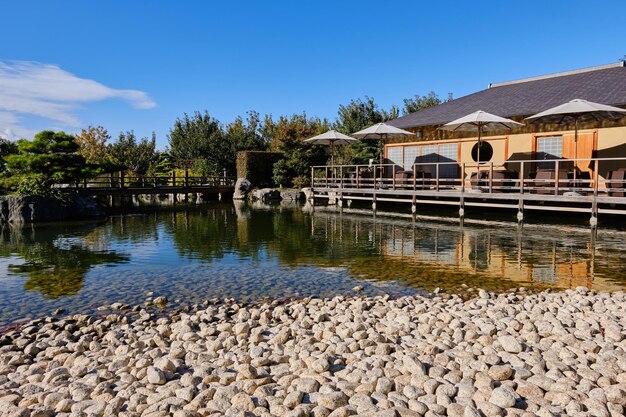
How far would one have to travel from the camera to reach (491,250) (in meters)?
11.1

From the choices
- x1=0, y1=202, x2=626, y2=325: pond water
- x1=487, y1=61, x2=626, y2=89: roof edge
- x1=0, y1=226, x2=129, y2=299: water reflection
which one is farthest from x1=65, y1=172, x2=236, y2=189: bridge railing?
x1=487, y1=61, x2=626, y2=89: roof edge

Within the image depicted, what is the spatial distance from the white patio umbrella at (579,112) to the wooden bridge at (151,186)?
1977 cm

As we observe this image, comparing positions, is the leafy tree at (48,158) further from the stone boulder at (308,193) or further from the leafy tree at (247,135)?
the leafy tree at (247,135)

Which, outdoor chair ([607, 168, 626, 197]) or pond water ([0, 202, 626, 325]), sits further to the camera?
outdoor chair ([607, 168, 626, 197])

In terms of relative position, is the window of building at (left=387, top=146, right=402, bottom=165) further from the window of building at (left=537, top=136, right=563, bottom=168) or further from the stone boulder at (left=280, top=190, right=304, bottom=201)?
the window of building at (left=537, top=136, right=563, bottom=168)

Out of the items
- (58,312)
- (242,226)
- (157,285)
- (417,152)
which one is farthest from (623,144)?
(58,312)

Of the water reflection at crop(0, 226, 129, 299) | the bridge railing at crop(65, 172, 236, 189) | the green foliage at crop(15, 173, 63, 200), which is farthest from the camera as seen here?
the bridge railing at crop(65, 172, 236, 189)

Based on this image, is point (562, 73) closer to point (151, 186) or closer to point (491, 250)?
point (491, 250)

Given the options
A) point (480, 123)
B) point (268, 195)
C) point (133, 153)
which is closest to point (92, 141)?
point (133, 153)

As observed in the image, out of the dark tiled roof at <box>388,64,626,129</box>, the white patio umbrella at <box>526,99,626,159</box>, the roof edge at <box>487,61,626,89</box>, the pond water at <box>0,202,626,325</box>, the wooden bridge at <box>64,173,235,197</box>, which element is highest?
the roof edge at <box>487,61,626,89</box>

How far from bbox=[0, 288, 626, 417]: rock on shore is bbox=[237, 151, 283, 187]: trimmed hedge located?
24440 mm

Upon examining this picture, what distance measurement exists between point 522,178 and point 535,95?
6680 mm

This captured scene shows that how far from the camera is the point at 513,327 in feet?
17.2

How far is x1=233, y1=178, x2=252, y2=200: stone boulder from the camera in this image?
30031 mm
